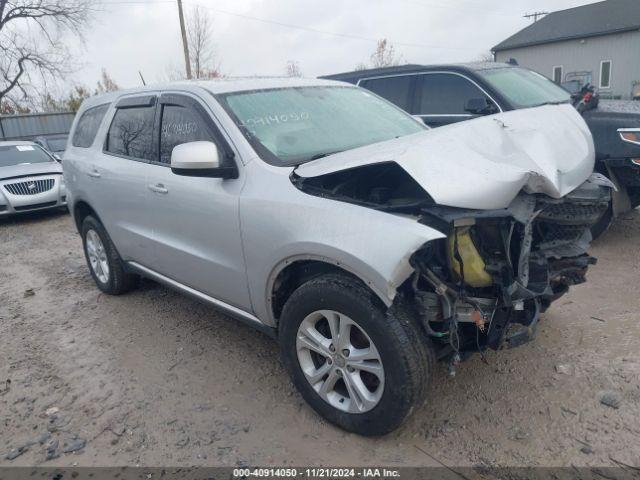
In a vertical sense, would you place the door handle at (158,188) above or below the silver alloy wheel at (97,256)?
above

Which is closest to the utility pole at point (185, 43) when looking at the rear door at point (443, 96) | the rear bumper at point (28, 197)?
the rear bumper at point (28, 197)

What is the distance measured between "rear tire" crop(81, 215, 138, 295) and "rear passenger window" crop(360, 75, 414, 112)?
4.20 metres

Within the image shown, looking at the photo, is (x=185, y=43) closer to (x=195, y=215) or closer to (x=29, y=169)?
(x=29, y=169)

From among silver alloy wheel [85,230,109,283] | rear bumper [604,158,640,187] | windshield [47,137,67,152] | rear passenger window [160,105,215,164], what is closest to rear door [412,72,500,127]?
rear bumper [604,158,640,187]

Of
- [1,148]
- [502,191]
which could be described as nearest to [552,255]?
[502,191]

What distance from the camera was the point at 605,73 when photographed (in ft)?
93.9

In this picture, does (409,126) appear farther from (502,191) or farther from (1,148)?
(1,148)

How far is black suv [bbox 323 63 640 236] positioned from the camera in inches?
191

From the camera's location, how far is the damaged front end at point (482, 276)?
2359 mm

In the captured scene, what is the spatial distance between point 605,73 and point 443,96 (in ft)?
89.7

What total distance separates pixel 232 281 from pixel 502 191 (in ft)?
5.48

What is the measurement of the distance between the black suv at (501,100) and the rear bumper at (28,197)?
5579mm

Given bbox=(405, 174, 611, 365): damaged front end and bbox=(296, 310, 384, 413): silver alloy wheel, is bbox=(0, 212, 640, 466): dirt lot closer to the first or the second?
bbox=(296, 310, 384, 413): silver alloy wheel

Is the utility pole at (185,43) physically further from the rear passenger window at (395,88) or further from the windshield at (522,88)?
the windshield at (522,88)
